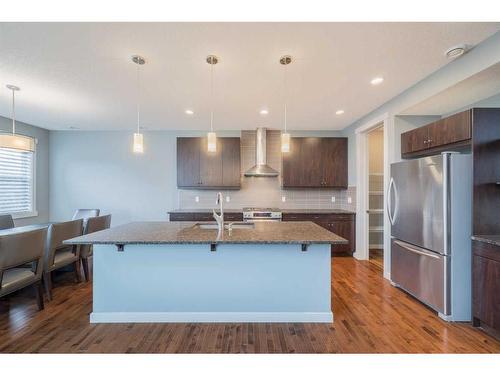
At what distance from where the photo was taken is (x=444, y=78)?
239cm

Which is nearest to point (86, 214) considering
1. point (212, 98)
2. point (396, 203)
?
point (212, 98)

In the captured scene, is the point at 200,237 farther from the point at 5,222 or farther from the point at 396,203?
the point at 5,222

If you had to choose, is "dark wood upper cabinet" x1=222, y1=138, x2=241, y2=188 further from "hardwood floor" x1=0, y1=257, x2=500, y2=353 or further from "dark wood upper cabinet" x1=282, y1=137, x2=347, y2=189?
"hardwood floor" x1=0, y1=257, x2=500, y2=353

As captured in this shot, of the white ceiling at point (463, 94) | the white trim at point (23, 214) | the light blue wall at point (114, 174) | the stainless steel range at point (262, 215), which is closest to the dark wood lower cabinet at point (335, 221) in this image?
the stainless steel range at point (262, 215)

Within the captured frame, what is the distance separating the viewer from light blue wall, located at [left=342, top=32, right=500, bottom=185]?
193 centimetres

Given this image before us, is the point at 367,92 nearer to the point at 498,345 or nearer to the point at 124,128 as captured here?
the point at 498,345

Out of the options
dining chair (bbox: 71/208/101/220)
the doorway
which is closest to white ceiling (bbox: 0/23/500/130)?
the doorway

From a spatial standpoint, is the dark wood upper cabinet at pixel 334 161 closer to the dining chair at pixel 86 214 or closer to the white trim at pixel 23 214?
the dining chair at pixel 86 214

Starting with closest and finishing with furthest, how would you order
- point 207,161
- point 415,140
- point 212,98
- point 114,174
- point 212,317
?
point 212,317, point 415,140, point 212,98, point 207,161, point 114,174

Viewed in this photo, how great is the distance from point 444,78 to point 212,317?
3.31m

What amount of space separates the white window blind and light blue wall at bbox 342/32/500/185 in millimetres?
6412

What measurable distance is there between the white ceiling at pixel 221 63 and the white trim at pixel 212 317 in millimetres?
2439

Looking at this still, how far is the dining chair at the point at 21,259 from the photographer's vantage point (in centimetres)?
217

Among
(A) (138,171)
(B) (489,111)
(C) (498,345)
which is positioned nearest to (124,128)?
(A) (138,171)
